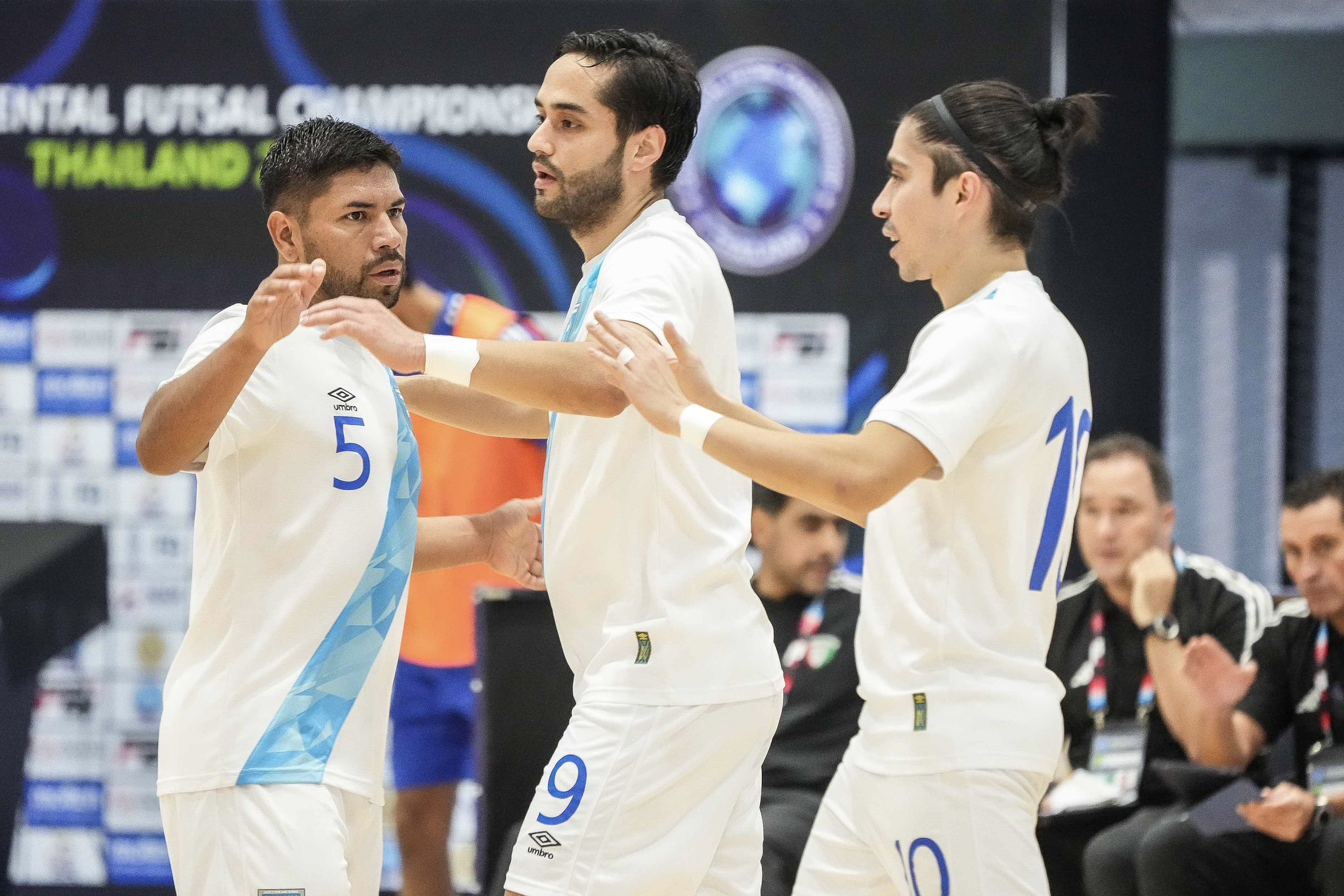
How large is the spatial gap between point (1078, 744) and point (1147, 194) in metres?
2.12

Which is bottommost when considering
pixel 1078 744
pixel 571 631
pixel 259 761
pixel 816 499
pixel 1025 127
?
pixel 1078 744

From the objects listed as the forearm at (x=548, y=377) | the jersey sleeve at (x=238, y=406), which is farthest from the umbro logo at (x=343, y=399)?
the forearm at (x=548, y=377)

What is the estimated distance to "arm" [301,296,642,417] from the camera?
265cm

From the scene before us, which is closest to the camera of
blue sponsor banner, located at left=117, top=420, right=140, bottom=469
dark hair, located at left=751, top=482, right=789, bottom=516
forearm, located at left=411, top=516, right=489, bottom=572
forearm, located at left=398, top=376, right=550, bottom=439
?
forearm, located at left=411, top=516, right=489, bottom=572

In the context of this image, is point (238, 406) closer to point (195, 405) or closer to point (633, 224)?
point (195, 405)

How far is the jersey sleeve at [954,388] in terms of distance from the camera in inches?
104

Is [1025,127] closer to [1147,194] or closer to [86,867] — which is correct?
[1147,194]

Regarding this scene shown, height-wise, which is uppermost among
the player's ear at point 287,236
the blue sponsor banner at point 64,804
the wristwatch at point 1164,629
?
the player's ear at point 287,236

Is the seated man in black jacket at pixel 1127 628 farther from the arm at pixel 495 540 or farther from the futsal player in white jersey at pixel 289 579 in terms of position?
the futsal player in white jersey at pixel 289 579

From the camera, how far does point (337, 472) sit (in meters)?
2.71

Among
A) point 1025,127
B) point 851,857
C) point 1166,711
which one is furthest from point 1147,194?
point 851,857

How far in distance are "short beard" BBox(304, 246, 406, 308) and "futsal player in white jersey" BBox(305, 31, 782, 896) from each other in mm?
304

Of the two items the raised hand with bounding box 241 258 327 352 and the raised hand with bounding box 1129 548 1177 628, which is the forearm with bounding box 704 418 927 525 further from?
the raised hand with bounding box 1129 548 1177 628

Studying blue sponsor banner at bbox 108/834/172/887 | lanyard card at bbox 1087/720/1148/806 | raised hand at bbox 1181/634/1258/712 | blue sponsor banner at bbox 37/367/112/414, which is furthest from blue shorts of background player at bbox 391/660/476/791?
raised hand at bbox 1181/634/1258/712
